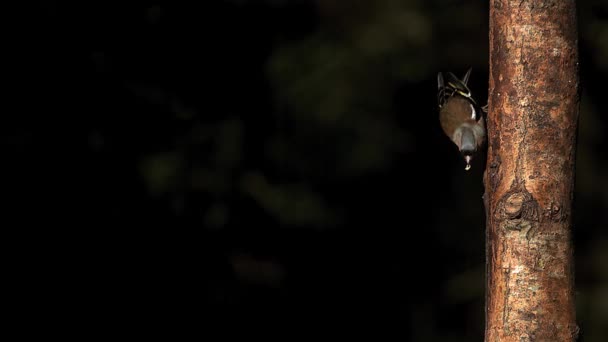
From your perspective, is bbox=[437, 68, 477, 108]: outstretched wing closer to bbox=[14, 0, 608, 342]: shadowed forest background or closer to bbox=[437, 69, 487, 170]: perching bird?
bbox=[437, 69, 487, 170]: perching bird

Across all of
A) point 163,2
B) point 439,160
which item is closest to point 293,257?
point 439,160

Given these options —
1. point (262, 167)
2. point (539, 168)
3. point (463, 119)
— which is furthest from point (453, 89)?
point (262, 167)

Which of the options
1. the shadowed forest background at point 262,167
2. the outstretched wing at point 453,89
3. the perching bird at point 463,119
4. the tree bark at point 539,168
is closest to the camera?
the tree bark at point 539,168

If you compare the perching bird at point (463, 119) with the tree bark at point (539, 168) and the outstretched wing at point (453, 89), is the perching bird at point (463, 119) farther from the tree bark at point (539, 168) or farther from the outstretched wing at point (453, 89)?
the tree bark at point (539, 168)

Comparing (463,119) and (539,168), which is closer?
(539,168)

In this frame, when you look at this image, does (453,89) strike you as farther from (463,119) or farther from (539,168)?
(539,168)

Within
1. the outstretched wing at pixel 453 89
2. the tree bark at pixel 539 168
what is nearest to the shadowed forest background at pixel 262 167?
the outstretched wing at pixel 453 89
